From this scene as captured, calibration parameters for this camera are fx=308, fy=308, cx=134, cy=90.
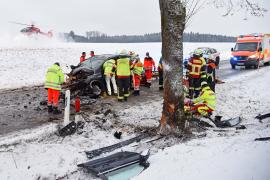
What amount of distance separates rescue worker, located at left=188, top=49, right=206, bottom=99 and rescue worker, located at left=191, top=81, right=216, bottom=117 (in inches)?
64.5

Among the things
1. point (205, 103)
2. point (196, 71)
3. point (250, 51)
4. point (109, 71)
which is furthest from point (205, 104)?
point (250, 51)

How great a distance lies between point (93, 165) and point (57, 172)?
2.37ft

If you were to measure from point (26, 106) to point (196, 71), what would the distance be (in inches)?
247

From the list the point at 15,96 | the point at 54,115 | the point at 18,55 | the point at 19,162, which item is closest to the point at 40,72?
the point at 18,55

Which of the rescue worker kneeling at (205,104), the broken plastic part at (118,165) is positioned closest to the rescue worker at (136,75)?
the rescue worker kneeling at (205,104)

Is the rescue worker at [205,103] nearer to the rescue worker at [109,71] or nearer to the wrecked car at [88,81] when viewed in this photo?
the rescue worker at [109,71]

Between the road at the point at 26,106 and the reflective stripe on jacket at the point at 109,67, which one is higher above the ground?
the reflective stripe on jacket at the point at 109,67

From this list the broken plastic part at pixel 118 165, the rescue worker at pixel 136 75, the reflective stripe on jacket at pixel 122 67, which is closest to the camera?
the broken plastic part at pixel 118 165

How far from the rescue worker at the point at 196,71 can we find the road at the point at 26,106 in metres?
1.89

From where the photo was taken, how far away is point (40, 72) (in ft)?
73.0

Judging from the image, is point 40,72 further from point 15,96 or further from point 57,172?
point 57,172

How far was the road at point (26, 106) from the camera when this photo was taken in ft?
29.5

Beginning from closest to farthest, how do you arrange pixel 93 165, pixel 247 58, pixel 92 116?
1. pixel 93 165
2. pixel 92 116
3. pixel 247 58

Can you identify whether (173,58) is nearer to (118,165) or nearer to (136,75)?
(118,165)
